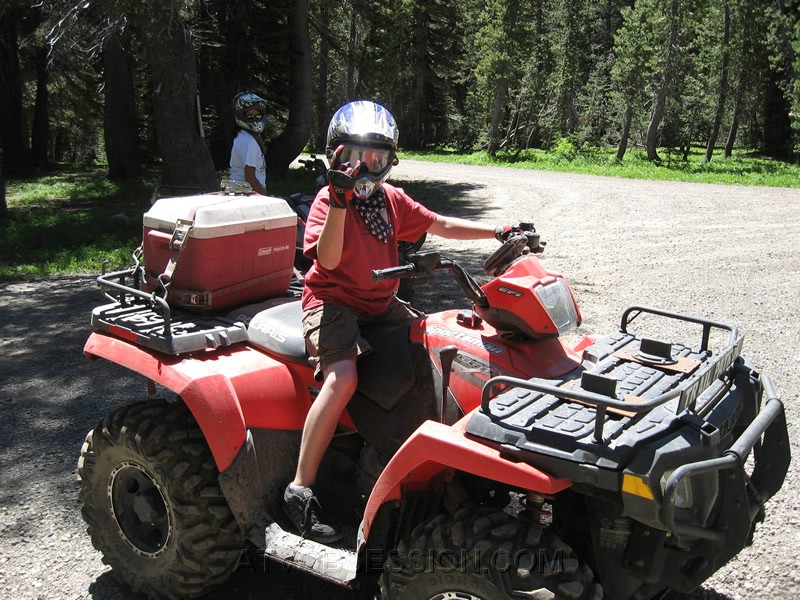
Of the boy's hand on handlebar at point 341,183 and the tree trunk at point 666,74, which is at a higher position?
the tree trunk at point 666,74

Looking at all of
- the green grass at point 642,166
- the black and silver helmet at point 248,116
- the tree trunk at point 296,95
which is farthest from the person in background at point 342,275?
the green grass at point 642,166

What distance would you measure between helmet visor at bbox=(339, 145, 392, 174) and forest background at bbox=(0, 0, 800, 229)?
7016 millimetres

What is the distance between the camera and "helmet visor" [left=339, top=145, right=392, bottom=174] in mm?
3045

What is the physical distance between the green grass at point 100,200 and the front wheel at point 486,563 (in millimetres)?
2503

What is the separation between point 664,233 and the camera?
1361 centimetres

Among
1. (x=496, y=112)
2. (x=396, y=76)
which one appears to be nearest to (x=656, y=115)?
(x=496, y=112)

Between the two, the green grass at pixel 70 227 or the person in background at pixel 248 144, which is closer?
the person in background at pixel 248 144

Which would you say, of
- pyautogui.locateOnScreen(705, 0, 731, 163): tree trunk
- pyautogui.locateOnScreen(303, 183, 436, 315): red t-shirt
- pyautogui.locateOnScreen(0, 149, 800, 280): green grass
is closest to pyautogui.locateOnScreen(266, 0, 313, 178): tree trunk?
pyautogui.locateOnScreen(0, 149, 800, 280): green grass

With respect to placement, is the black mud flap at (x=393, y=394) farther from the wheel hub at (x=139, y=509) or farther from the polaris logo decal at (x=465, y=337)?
the wheel hub at (x=139, y=509)

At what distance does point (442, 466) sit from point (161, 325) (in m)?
1.56

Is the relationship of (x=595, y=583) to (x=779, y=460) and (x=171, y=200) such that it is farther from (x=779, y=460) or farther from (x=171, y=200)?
(x=171, y=200)

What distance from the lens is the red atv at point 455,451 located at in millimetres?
2342

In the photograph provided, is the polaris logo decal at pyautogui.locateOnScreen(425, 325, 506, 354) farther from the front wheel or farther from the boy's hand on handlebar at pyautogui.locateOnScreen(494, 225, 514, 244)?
the front wheel

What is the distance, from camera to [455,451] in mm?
2457
